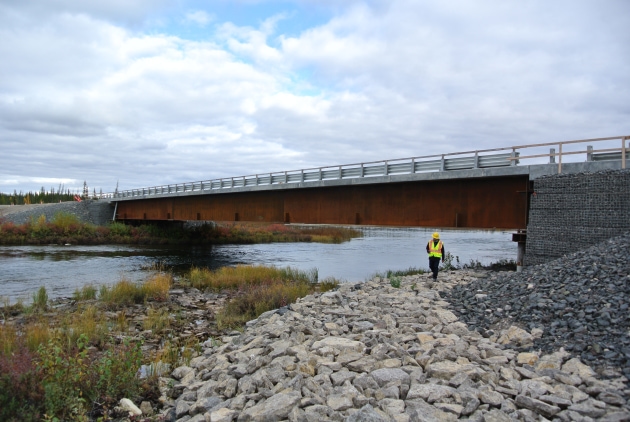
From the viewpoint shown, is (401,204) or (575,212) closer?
(575,212)

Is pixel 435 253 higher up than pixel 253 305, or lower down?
higher up

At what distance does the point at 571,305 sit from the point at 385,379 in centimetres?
499

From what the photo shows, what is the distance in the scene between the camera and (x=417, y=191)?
23.2 meters

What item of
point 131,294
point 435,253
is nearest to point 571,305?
point 435,253

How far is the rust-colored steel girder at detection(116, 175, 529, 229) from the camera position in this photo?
19969 mm

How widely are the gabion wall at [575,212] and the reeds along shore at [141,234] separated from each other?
126 feet

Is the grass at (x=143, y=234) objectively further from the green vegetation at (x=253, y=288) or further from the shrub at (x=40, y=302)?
the shrub at (x=40, y=302)

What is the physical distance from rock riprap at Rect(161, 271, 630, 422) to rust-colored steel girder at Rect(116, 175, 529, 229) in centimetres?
1061

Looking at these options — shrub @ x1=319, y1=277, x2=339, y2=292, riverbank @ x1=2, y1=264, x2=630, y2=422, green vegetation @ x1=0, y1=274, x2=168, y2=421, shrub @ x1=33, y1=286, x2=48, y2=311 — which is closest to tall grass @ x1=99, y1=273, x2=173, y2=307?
shrub @ x1=33, y1=286, x2=48, y2=311

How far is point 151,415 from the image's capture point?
7.61 metres

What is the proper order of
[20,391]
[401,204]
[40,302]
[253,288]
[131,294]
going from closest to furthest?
[20,391] → [40,302] → [131,294] → [253,288] → [401,204]

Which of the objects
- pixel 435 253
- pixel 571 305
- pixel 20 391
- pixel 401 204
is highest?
pixel 401 204

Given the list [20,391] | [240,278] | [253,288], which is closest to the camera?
[20,391]

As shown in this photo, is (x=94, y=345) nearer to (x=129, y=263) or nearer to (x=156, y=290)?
(x=156, y=290)
